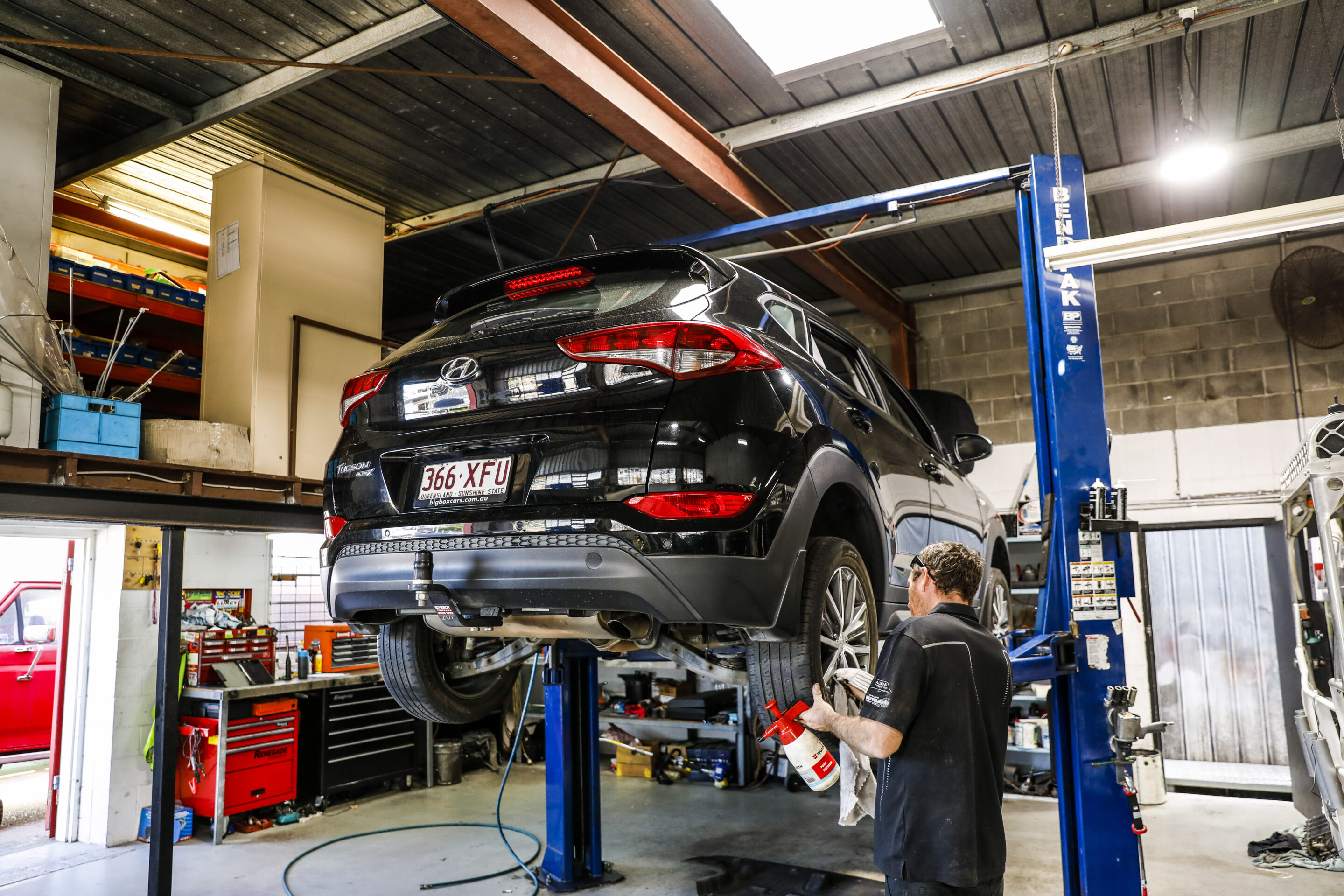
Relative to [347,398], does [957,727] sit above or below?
below

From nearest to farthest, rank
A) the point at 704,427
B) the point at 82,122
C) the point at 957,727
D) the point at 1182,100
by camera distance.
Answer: the point at 704,427
the point at 957,727
the point at 1182,100
the point at 82,122

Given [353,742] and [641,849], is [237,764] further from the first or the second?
[641,849]

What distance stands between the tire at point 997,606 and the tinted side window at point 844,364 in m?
1.48

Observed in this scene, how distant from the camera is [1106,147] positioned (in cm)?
Answer: 595

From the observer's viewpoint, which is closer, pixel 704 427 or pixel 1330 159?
pixel 704 427

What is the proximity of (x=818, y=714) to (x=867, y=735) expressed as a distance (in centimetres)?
14

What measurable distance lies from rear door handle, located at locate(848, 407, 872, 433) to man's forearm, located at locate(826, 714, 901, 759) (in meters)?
0.87

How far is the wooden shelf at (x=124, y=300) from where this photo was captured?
231 inches

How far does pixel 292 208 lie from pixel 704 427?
16.4 ft

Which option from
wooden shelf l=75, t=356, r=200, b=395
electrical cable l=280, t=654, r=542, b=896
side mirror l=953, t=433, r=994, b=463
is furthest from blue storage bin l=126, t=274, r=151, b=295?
side mirror l=953, t=433, r=994, b=463

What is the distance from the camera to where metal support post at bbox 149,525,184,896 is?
3.48 metres

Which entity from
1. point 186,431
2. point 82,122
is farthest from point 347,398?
point 82,122

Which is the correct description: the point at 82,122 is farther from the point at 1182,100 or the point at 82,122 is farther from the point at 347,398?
the point at 1182,100

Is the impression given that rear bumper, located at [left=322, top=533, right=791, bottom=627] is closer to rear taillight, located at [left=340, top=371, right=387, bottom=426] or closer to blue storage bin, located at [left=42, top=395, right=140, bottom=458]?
rear taillight, located at [left=340, top=371, right=387, bottom=426]
